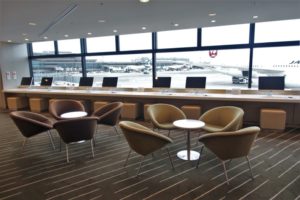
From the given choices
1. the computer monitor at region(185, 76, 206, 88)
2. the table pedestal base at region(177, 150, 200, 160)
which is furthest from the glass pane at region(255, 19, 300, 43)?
the table pedestal base at region(177, 150, 200, 160)

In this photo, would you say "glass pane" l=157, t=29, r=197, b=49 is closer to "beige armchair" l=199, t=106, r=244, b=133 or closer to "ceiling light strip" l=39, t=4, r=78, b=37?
"ceiling light strip" l=39, t=4, r=78, b=37

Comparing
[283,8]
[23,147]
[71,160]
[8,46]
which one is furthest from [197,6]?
[8,46]

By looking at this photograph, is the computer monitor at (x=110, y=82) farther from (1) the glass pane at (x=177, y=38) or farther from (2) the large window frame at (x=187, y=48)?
(1) the glass pane at (x=177, y=38)

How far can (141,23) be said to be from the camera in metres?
5.15

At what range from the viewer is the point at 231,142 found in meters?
2.55

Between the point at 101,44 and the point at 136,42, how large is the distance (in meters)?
1.38

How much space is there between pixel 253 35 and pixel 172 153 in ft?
13.3

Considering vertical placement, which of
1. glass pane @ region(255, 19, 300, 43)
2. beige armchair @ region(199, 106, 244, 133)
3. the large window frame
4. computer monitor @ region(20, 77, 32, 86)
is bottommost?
beige armchair @ region(199, 106, 244, 133)

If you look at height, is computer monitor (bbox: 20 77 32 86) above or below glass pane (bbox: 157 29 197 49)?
below

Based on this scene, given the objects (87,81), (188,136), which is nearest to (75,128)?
(188,136)

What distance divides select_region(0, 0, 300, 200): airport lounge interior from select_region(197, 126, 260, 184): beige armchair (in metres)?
0.01

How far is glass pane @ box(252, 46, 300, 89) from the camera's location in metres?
5.41

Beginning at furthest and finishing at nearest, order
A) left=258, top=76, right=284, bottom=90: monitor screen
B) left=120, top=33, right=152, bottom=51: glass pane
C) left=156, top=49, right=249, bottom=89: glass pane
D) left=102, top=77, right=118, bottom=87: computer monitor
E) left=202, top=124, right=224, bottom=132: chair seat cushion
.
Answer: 1. left=120, top=33, right=152, bottom=51: glass pane
2. left=102, top=77, right=118, bottom=87: computer monitor
3. left=156, top=49, right=249, bottom=89: glass pane
4. left=258, top=76, right=284, bottom=90: monitor screen
5. left=202, top=124, right=224, bottom=132: chair seat cushion

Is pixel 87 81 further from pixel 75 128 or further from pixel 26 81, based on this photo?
pixel 75 128
